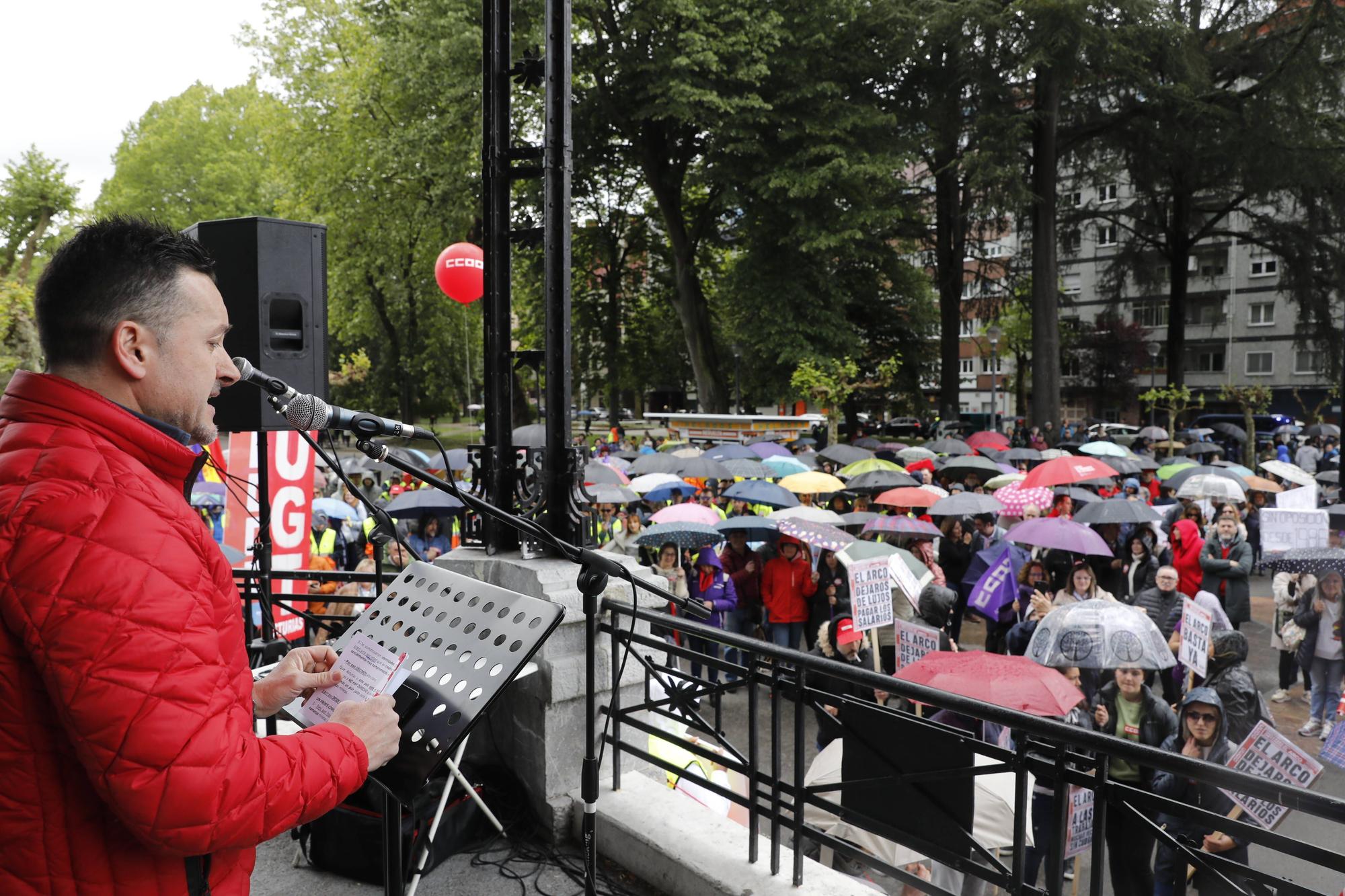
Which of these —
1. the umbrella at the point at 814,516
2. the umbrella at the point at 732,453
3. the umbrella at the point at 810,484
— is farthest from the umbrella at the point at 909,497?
the umbrella at the point at 732,453

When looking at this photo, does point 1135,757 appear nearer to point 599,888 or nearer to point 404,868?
point 599,888

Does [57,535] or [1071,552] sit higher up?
[57,535]

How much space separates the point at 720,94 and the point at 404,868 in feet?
81.3

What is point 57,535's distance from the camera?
4.89ft

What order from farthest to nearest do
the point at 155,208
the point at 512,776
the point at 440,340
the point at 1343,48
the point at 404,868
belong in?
1. the point at 155,208
2. the point at 440,340
3. the point at 1343,48
4. the point at 512,776
5. the point at 404,868

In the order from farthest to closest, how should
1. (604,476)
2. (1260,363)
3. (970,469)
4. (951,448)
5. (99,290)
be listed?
1. (1260,363)
2. (951,448)
3. (970,469)
4. (604,476)
5. (99,290)

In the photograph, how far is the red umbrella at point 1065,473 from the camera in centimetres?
1232

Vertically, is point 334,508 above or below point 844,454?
below

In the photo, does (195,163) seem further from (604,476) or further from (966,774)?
(966,774)

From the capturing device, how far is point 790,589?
971 cm

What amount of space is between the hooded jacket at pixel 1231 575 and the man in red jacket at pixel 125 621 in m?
10.8

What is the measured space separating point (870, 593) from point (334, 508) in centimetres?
785

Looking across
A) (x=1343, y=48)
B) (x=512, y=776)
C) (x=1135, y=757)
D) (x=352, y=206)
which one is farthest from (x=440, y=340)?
(x=1135, y=757)

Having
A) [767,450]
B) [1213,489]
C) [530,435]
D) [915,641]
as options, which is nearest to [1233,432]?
[767,450]
